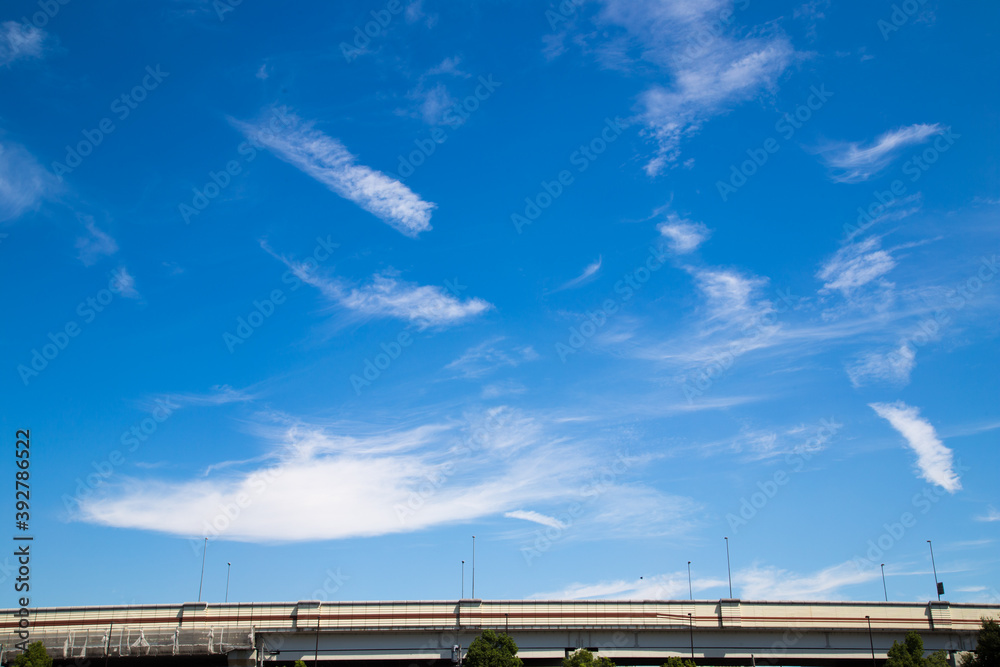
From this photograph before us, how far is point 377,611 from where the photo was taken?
302ft

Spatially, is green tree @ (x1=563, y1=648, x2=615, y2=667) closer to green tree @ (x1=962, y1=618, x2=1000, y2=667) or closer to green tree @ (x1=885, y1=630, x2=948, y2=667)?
green tree @ (x1=885, y1=630, x2=948, y2=667)

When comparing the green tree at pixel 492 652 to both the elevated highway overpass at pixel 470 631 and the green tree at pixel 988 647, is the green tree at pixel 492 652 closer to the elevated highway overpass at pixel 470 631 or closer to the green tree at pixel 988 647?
the elevated highway overpass at pixel 470 631

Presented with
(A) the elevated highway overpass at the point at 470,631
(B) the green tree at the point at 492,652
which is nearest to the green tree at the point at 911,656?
(A) the elevated highway overpass at the point at 470,631

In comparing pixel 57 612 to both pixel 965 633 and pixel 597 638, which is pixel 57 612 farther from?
pixel 965 633

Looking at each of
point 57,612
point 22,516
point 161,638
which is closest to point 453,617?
point 161,638

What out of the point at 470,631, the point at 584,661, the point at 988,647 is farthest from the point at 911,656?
the point at 470,631

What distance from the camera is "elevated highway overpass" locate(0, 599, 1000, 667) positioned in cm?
8906

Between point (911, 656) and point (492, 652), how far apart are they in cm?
4529

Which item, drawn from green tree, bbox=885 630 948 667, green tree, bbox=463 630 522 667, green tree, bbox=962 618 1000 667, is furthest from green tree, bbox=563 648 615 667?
green tree, bbox=962 618 1000 667

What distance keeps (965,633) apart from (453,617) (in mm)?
63934

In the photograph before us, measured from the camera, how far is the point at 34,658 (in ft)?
261

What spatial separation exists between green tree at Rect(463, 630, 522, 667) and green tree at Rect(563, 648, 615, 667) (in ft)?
18.1

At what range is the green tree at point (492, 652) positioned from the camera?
82500mm

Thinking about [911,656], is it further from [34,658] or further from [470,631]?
[34,658]
